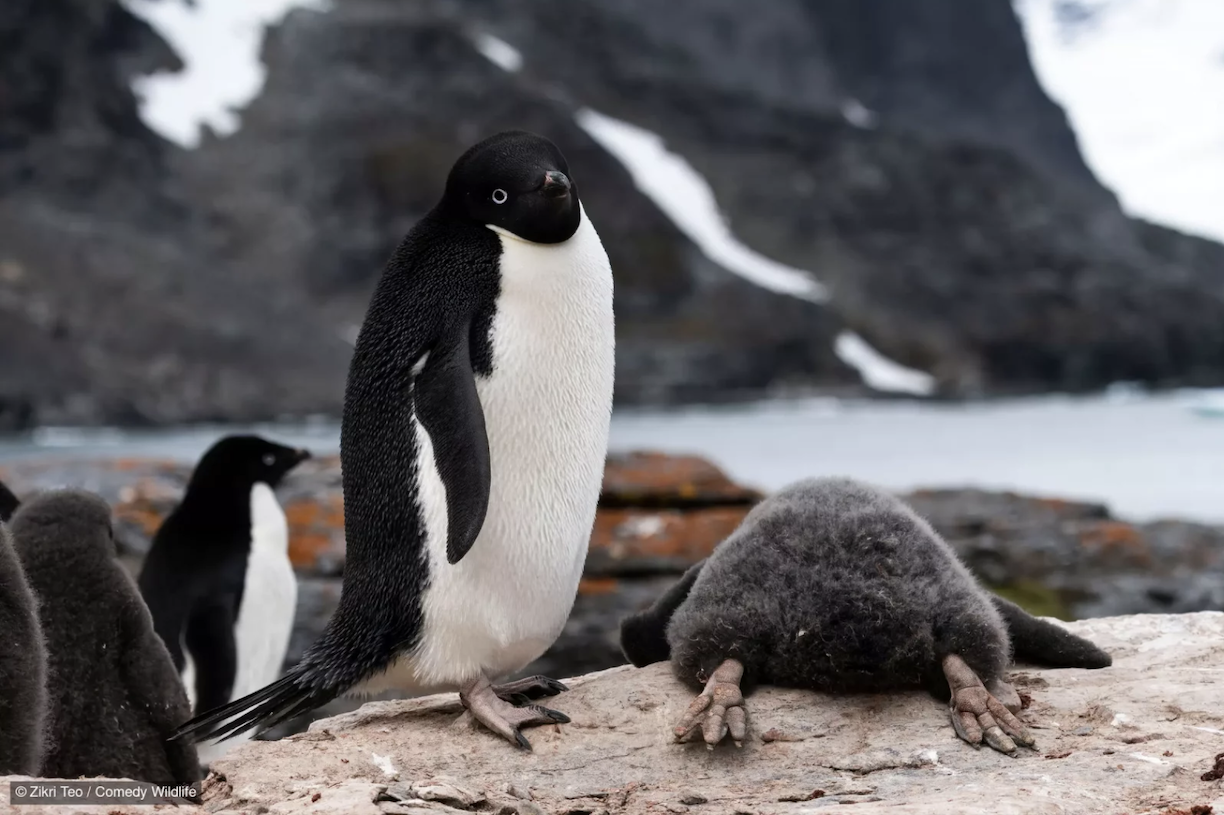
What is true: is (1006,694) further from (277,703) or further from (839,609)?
(277,703)

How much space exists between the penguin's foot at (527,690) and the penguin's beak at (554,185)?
124 cm

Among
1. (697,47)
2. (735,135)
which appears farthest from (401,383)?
(697,47)

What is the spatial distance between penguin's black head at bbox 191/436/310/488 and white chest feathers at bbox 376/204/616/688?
303 centimetres

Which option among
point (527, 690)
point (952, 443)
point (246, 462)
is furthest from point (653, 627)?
point (952, 443)

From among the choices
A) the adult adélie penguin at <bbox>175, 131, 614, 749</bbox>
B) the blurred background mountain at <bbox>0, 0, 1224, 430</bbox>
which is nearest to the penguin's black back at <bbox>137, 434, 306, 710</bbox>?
the adult adélie penguin at <bbox>175, 131, 614, 749</bbox>

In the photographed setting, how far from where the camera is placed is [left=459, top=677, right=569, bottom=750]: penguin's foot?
2.81m

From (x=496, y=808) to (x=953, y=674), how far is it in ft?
3.65

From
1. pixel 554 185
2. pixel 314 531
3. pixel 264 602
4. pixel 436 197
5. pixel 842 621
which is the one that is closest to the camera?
pixel 842 621

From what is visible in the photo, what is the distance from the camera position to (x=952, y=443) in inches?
1192

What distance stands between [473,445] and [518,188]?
657mm

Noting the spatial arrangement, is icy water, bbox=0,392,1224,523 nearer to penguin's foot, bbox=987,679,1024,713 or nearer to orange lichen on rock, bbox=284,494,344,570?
orange lichen on rock, bbox=284,494,344,570

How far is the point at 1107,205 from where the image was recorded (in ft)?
Result: 226

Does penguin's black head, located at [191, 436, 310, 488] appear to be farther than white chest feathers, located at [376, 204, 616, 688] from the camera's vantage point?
Yes

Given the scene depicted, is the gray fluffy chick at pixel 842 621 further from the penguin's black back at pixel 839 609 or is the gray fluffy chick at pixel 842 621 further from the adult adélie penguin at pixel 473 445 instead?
the adult adélie penguin at pixel 473 445
